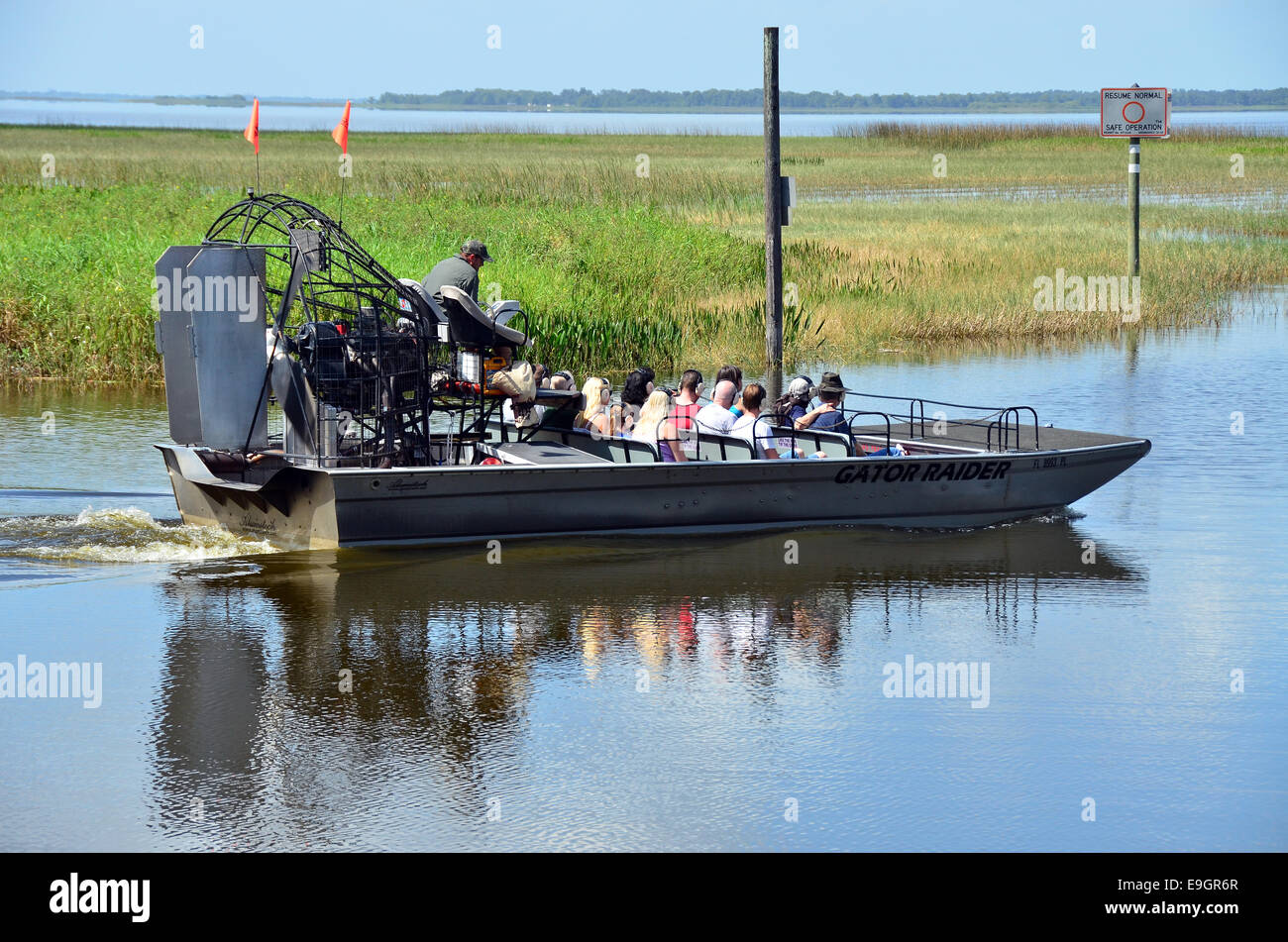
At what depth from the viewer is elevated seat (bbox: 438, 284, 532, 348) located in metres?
12.9

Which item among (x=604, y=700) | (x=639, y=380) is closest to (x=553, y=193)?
(x=639, y=380)

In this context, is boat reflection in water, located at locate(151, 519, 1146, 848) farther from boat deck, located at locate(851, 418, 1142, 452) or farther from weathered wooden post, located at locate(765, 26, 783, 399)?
weathered wooden post, located at locate(765, 26, 783, 399)

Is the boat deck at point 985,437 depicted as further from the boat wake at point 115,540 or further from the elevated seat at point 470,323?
the boat wake at point 115,540

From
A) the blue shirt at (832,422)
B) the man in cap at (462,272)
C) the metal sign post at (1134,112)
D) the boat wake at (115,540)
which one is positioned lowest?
the boat wake at (115,540)

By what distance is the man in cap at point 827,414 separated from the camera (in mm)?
14094

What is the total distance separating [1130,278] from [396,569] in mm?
21984

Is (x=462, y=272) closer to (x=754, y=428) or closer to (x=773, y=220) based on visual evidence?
(x=754, y=428)

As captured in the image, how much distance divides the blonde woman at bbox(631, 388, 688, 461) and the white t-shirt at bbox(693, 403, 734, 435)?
26 cm

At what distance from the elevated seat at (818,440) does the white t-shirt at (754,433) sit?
86 mm

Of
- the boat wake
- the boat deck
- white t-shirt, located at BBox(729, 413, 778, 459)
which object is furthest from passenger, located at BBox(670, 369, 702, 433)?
the boat wake

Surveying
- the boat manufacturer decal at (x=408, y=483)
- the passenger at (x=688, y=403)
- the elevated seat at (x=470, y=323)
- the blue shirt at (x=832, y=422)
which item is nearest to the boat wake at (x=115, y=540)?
the boat manufacturer decal at (x=408, y=483)

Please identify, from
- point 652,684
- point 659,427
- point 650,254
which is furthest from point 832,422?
point 650,254

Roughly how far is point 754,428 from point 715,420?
41 cm

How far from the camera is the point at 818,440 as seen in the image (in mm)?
14078
